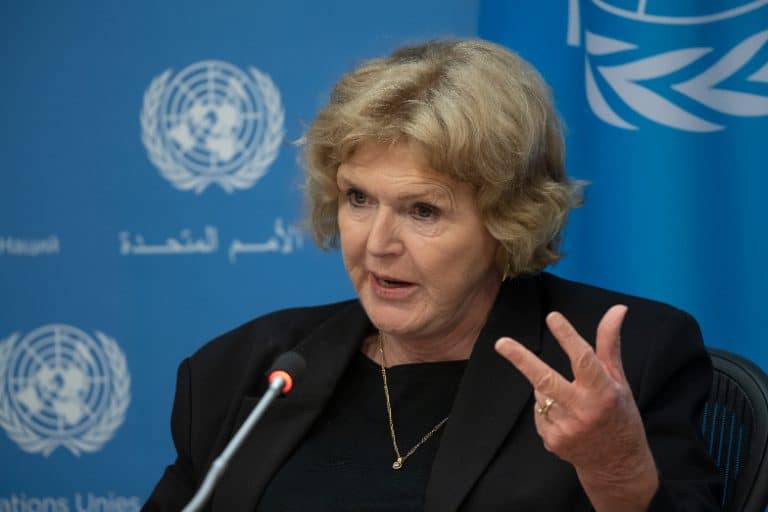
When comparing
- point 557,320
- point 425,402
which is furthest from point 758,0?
point 557,320

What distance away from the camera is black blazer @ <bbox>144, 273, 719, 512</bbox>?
182cm

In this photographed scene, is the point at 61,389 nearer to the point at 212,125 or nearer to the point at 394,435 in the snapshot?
the point at 212,125

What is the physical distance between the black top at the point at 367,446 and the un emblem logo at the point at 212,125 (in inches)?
40.3

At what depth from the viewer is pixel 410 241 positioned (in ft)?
6.56

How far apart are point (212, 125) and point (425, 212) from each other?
1.26 meters

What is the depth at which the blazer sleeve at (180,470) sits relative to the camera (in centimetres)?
216

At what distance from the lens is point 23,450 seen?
323cm

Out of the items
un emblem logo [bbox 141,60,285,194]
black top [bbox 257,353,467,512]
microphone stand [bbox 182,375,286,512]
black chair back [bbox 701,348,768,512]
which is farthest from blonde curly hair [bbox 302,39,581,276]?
un emblem logo [bbox 141,60,285,194]

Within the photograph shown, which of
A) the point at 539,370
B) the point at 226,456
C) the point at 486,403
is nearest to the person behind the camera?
the point at 226,456

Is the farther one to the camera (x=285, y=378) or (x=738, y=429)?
(x=738, y=429)

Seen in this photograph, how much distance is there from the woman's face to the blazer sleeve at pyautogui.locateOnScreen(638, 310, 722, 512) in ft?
1.21

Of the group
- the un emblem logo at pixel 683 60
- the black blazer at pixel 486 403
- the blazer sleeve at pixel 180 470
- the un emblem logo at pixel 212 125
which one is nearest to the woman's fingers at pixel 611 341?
the black blazer at pixel 486 403

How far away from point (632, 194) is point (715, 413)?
75cm

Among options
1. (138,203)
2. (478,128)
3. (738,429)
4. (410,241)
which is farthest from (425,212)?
(138,203)
